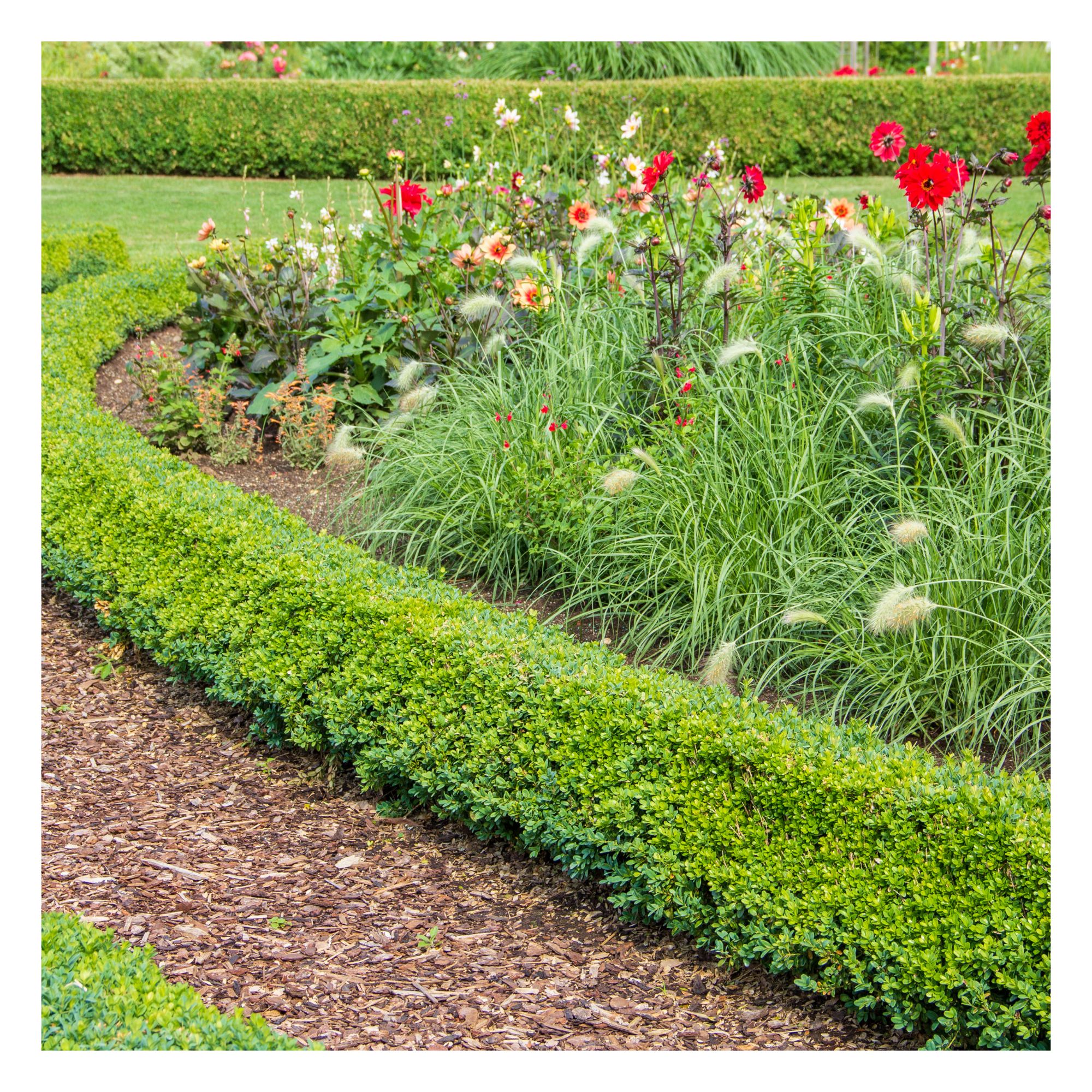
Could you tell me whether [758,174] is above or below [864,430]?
above

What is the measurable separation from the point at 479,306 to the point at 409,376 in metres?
0.54

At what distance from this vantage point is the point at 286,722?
3650mm

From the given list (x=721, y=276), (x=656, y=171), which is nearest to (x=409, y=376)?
(x=656, y=171)

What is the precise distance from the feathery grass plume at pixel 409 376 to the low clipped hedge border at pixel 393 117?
30.8 ft

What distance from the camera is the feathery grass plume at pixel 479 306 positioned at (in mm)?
4684


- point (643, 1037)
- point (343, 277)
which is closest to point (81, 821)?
point (643, 1037)

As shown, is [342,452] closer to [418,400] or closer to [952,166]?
[418,400]

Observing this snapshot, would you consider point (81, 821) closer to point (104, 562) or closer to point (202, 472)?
point (104, 562)

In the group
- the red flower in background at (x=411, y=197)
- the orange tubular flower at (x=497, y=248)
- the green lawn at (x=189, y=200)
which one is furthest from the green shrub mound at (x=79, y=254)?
the orange tubular flower at (x=497, y=248)

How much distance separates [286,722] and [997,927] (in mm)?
2318

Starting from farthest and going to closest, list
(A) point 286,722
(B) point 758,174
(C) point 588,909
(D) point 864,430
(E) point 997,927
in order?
(B) point 758,174 → (D) point 864,430 → (A) point 286,722 → (C) point 588,909 → (E) point 997,927

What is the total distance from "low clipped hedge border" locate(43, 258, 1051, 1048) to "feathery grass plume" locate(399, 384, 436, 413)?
84 centimetres

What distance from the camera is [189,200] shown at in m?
13.5

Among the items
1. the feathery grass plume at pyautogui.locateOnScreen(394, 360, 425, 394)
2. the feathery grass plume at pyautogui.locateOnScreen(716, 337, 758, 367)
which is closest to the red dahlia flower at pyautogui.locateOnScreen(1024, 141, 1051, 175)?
the feathery grass plume at pyautogui.locateOnScreen(716, 337, 758, 367)
